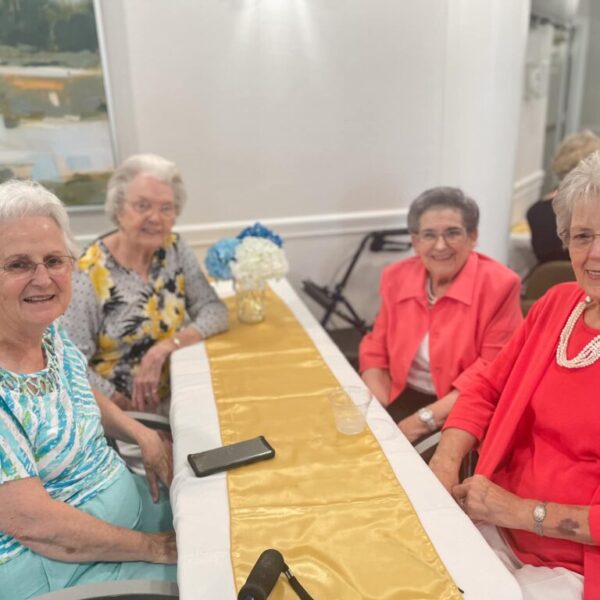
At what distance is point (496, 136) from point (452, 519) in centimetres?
251

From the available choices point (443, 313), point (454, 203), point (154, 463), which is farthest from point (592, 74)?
point (154, 463)

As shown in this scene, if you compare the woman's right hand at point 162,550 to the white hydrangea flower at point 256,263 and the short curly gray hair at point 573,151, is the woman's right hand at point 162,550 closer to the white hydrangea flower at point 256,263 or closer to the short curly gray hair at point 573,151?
the white hydrangea flower at point 256,263

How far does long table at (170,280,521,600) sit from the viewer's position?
990 mm

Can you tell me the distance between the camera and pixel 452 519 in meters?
1.13

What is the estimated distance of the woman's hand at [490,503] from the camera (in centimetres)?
127

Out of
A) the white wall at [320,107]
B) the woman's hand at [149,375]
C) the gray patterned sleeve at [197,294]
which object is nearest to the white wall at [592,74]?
the white wall at [320,107]

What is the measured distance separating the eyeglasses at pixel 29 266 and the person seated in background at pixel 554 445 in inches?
41.4

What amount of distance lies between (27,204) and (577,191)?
1.24m

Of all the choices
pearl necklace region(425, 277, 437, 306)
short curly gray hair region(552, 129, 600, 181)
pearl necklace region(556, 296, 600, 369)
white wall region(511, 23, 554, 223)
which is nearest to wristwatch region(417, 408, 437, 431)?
pearl necklace region(425, 277, 437, 306)

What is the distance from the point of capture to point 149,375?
1.99 meters

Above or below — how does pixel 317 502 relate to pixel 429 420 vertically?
above

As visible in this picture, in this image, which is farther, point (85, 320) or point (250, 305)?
point (250, 305)

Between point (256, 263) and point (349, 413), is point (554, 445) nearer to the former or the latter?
point (349, 413)

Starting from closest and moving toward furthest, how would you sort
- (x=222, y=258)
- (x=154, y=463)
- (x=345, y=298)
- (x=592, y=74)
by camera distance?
(x=154, y=463)
(x=222, y=258)
(x=345, y=298)
(x=592, y=74)
